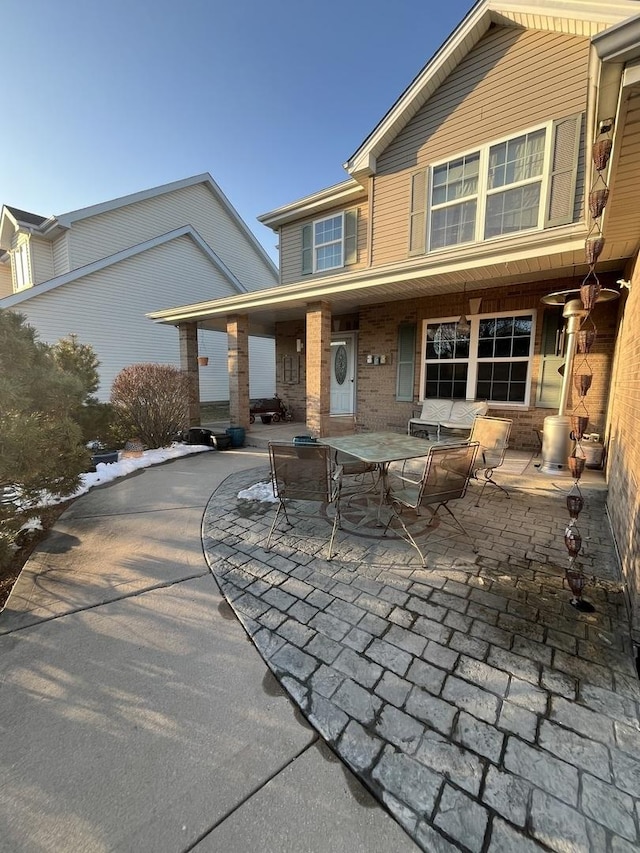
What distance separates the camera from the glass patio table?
3803mm

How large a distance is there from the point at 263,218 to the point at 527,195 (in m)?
6.49

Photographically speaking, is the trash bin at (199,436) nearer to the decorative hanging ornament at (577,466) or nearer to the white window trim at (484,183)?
the white window trim at (484,183)

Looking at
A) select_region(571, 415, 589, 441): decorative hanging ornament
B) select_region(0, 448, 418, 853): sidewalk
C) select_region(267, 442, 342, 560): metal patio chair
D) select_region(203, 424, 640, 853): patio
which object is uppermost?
select_region(571, 415, 589, 441): decorative hanging ornament

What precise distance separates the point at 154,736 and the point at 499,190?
8365mm

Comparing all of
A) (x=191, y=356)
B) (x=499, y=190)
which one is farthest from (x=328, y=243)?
(x=191, y=356)

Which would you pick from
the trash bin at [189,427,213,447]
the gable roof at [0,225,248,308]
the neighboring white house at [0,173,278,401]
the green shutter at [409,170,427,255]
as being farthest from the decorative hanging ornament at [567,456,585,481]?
the gable roof at [0,225,248,308]

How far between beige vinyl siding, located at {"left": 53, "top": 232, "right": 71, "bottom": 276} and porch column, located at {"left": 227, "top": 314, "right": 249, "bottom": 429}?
24.8ft

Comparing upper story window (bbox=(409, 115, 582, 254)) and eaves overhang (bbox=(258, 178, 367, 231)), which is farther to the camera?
eaves overhang (bbox=(258, 178, 367, 231))

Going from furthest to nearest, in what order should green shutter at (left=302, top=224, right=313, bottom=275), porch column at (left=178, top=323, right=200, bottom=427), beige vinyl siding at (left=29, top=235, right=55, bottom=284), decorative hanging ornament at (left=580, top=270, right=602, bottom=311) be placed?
beige vinyl siding at (left=29, top=235, right=55, bottom=284)
porch column at (left=178, top=323, right=200, bottom=427)
green shutter at (left=302, top=224, right=313, bottom=275)
decorative hanging ornament at (left=580, top=270, right=602, bottom=311)

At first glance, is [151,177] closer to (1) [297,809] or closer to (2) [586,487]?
(2) [586,487]

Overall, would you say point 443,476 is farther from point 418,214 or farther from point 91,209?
point 91,209

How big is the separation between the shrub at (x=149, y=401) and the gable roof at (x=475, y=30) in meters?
6.12

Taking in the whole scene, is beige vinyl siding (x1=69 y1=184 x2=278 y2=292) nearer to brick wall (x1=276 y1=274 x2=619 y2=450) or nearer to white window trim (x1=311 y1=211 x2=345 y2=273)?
white window trim (x1=311 y1=211 x2=345 y2=273)

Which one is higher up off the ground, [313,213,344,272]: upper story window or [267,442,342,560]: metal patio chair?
[313,213,344,272]: upper story window
